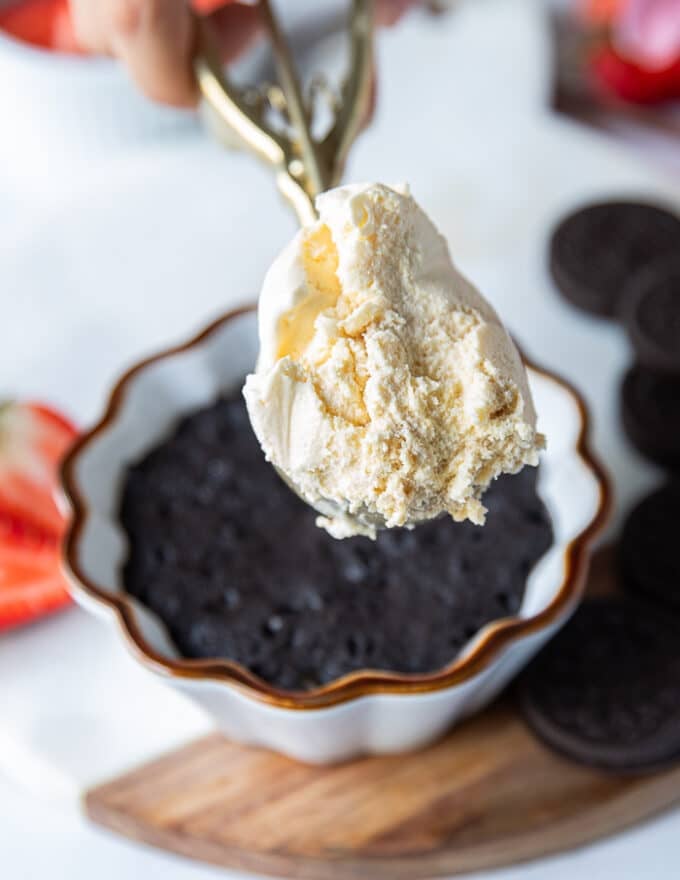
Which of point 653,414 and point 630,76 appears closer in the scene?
point 653,414

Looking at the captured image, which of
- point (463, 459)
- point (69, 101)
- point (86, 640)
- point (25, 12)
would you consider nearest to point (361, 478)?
point (463, 459)

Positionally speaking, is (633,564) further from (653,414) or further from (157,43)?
(157,43)

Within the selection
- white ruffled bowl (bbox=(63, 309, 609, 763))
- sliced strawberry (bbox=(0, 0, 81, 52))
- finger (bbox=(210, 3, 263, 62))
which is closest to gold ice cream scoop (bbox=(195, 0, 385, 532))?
finger (bbox=(210, 3, 263, 62))

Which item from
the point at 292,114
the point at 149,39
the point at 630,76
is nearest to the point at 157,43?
the point at 149,39

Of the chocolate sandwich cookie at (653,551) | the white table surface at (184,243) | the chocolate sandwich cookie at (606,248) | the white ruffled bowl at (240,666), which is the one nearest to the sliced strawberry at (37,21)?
the white table surface at (184,243)

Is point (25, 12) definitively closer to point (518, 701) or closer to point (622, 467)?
point (622, 467)

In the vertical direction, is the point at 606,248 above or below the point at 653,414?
above
